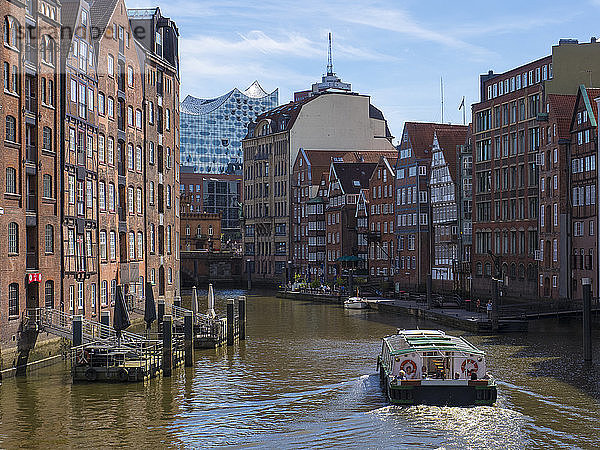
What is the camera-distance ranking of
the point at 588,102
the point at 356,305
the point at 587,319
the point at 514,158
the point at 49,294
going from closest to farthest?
the point at 587,319
the point at 49,294
the point at 588,102
the point at 514,158
the point at 356,305

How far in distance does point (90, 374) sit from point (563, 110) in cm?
5383

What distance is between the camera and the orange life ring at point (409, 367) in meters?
41.6

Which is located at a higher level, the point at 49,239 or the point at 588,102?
the point at 588,102

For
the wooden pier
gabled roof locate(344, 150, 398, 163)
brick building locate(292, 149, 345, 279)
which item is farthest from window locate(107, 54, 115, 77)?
gabled roof locate(344, 150, 398, 163)

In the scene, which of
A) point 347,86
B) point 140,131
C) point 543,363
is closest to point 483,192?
point 140,131

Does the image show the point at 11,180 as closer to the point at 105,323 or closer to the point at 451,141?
the point at 105,323

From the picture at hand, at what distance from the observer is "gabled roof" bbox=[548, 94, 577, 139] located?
85.7m

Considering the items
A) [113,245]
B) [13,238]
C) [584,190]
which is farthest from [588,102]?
[13,238]

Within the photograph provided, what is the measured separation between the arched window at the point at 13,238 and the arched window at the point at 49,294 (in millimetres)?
4426

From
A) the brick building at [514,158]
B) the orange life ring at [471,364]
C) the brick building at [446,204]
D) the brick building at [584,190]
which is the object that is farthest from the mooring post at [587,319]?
the brick building at [446,204]

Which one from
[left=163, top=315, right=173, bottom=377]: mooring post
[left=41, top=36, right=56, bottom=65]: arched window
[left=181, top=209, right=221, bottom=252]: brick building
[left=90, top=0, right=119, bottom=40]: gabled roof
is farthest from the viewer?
[left=181, top=209, right=221, bottom=252]: brick building

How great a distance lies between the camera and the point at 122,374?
4634 cm

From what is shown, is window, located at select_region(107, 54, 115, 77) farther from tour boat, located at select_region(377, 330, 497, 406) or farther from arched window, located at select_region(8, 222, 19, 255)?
tour boat, located at select_region(377, 330, 497, 406)

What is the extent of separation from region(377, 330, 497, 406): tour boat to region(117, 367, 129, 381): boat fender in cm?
1156
